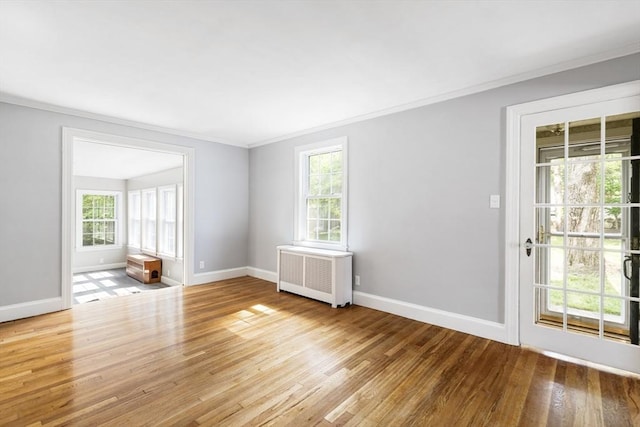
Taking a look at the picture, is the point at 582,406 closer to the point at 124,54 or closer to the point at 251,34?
the point at 251,34

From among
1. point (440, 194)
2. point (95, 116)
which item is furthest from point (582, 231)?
point (95, 116)

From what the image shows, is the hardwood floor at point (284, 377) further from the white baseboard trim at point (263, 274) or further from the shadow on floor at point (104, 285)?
the shadow on floor at point (104, 285)

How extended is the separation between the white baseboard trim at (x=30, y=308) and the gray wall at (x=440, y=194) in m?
3.73

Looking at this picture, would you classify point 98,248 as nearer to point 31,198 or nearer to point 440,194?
point 31,198

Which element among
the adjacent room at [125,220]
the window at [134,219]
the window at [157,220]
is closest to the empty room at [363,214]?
the adjacent room at [125,220]

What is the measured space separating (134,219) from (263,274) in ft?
15.9

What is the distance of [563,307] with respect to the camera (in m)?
2.64

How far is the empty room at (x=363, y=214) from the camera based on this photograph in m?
1.97

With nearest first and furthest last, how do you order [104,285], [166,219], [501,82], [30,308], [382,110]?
[501,82], [30,308], [382,110], [104,285], [166,219]

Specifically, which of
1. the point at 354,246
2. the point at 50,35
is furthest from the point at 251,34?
the point at 354,246

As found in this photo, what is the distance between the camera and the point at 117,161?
20.1 feet

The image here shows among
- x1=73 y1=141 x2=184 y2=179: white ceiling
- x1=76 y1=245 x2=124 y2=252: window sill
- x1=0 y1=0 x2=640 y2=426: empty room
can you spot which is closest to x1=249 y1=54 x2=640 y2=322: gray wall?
x1=0 y1=0 x2=640 y2=426: empty room

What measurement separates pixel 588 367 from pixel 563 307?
0.47 m

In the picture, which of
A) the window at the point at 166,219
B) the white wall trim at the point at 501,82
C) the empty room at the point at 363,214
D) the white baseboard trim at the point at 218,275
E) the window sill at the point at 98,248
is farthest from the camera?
the window sill at the point at 98,248
